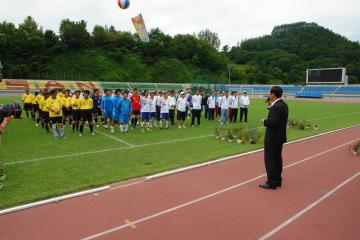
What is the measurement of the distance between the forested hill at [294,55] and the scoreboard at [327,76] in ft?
57.7

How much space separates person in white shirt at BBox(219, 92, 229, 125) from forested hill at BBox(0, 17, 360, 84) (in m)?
40.6

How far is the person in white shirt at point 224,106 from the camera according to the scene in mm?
17823

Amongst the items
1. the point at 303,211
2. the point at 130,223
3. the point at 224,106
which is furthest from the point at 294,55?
the point at 130,223

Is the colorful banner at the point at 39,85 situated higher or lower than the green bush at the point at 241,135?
higher

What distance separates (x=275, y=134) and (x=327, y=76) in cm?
5946

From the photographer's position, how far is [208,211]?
5527 millimetres

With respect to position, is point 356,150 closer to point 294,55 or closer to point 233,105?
point 233,105

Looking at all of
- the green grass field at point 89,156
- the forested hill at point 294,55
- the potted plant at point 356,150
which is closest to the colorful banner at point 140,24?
the green grass field at point 89,156

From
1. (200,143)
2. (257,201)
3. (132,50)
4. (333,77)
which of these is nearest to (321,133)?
(200,143)

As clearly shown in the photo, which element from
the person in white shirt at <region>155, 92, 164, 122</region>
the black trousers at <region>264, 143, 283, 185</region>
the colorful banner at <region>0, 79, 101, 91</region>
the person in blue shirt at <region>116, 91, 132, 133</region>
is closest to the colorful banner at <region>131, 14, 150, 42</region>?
the colorful banner at <region>0, 79, 101, 91</region>

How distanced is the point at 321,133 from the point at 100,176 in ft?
37.8

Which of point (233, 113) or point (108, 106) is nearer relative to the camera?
point (108, 106)

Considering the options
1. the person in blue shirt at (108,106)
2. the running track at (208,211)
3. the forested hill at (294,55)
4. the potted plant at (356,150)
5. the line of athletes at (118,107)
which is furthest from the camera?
the forested hill at (294,55)

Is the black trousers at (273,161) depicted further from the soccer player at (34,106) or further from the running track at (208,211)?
the soccer player at (34,106)
